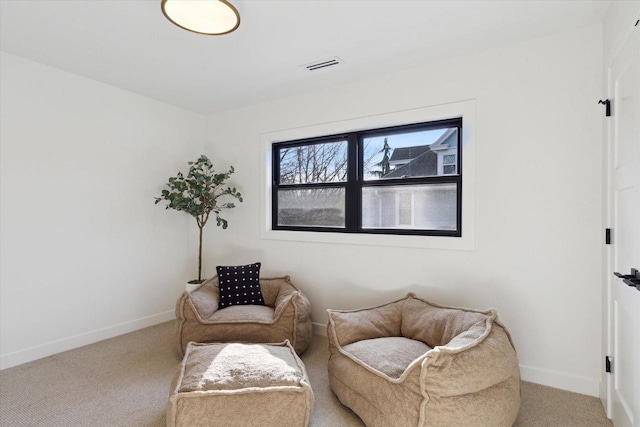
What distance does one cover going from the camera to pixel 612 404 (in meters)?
1.98

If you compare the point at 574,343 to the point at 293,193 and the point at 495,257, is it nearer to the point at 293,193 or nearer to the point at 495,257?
the point at 495,257

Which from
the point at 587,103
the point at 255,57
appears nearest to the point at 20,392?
the point at 255,57

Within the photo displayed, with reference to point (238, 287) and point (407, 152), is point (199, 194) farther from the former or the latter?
point (407, 152)

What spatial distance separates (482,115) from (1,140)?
3828 millimetres

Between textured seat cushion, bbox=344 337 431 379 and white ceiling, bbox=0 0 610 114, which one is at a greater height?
white ceiling, bbox=0 0 610 114

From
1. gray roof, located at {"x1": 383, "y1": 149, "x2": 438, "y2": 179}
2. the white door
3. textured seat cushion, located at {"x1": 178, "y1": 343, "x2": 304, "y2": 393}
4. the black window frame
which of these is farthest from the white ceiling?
textured seat cushion, located at {"x1": 178, "y1": 343, "x2": 304, "y2": 393}

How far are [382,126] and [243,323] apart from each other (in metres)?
2.13

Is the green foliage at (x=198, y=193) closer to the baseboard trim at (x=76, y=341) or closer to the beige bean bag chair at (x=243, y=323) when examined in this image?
the beige bean bag chair at (x=243, y=323)

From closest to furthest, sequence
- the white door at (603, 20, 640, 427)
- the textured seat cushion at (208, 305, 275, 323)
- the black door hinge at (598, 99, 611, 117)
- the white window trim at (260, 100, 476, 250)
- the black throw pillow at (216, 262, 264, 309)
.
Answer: the white door at (603, 20, 640, 427), the black door hinge at (598, 99, 611, 117), the white window trim at (260, 100, 476, 250), the textured seat cushion at (208, 305, 275, 323), the black throw pillow at (216, 262, 264, 309)

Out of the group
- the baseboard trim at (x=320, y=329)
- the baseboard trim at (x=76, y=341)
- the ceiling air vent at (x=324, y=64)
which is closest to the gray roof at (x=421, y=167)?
the ceiling air vent at (x=324, y=64)

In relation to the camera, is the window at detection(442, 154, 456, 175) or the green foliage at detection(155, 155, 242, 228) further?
the green foliage at detection(155, 155, 242, 228)

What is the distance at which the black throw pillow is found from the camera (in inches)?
124

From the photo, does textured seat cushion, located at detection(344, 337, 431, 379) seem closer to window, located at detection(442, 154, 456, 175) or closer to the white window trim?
the white window trim

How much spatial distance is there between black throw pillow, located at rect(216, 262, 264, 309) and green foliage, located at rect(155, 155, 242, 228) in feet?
2.61
